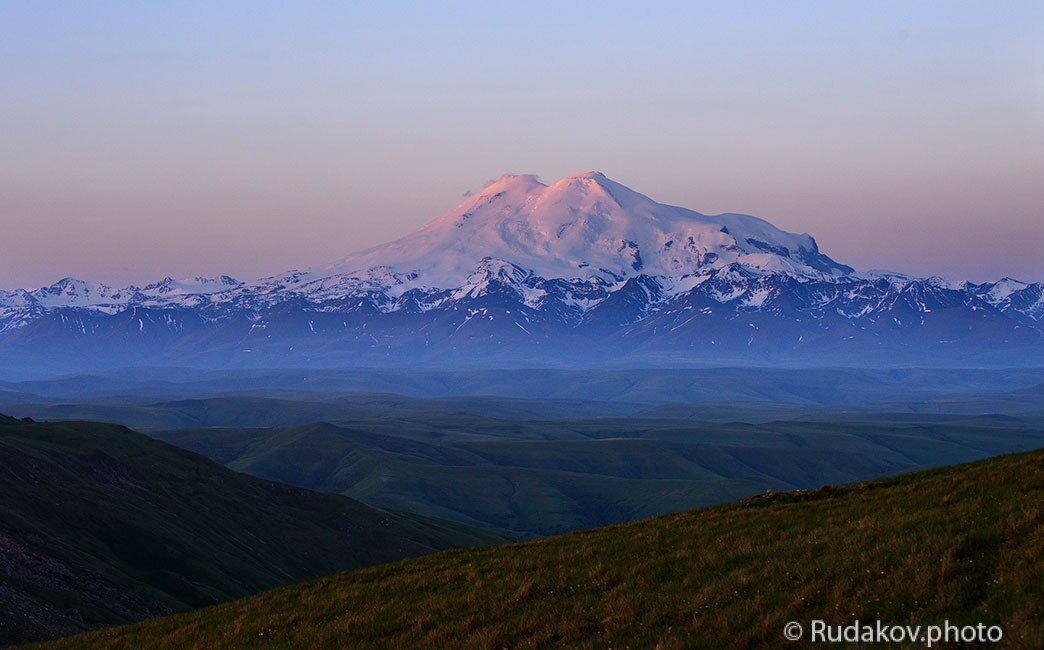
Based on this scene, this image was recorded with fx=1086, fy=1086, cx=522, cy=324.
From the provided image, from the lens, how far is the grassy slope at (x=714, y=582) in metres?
18.9

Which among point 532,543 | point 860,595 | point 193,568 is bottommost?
point 193,568

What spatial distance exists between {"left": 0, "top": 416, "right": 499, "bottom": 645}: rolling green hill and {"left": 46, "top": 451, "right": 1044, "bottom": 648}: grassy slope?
2639 cm

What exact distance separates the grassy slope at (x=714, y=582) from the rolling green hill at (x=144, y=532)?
26391 mm

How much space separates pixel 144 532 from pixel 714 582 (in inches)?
3292

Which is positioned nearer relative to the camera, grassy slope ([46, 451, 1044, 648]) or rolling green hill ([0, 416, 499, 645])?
grassy slope ([46, 451, 1044, 648])

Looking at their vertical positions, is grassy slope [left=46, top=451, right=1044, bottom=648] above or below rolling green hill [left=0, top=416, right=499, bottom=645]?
above

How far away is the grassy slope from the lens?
1888 centimetres

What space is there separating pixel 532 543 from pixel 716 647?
1806 centimetres

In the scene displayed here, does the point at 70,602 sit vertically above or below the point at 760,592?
below

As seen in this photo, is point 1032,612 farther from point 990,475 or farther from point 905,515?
point 990,475

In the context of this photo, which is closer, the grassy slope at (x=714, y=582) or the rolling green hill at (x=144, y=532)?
the grassy slope at (x=714, y=582)

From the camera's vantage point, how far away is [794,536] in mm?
26234

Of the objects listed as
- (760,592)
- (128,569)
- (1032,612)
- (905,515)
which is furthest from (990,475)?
(128,569)

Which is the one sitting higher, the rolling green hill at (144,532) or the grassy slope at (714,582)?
the grassy slope at (714,582)
